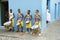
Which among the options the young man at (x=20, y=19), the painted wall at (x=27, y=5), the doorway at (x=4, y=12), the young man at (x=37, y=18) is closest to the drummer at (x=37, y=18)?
the young man at (x=37, y=18)

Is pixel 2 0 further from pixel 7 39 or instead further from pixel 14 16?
pixel 7 39

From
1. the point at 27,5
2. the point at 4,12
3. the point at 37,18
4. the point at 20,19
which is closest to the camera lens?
the point at 37,18

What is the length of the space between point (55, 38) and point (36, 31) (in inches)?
65.5

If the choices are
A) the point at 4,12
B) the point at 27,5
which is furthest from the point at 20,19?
the point at 4,12

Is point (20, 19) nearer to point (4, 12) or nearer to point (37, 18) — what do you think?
point (37, 18)

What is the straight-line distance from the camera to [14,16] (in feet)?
48.4

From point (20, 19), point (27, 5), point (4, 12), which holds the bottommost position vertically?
point (20, 19)

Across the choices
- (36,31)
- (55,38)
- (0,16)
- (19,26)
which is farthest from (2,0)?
(55,38)

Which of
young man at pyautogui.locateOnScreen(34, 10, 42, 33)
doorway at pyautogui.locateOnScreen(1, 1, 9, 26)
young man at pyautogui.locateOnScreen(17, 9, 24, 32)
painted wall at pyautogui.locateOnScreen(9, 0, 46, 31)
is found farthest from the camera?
doorway at pyautogui.locateOnScreen(1, 1, 9, 26)

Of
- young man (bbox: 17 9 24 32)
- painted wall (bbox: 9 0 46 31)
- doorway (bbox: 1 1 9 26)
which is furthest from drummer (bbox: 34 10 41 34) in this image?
doorway (bbox: 1 1 9 26)

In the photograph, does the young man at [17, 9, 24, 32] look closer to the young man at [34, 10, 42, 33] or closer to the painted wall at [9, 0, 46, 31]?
the painted wall at [9, 0, 46, 31]

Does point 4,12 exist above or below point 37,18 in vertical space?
above

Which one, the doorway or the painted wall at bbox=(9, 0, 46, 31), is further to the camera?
the doorway

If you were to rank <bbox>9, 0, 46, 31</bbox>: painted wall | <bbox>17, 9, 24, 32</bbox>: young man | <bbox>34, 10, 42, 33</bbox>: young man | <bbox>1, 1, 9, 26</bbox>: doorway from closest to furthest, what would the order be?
<bbox>34, 10, 42, 33</bbox>: young man < <bbox>17, 9, 24, 32</bbox>: young man < <bbox>9, 0, 46, 31</bbox>: painted wall < <bbox>1, 1, 9, 26</bbox>: doorway
